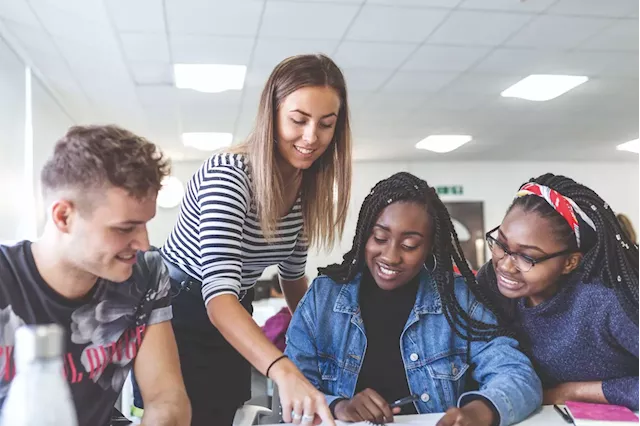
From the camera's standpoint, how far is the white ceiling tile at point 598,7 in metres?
3.66

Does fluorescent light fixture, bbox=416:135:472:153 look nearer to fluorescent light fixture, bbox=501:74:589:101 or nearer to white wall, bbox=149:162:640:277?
white wall, bbox=149:162:640:277

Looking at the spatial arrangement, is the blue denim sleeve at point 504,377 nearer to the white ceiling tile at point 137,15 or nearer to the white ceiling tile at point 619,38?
the white ceiling tile at point 137,15

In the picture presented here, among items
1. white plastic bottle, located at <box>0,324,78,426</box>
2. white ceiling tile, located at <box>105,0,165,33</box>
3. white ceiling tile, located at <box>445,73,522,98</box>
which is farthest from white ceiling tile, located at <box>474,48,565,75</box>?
white plastic bottle, located at <box>0,324,78,426</box>

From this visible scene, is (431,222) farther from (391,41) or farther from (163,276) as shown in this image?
(391,41)

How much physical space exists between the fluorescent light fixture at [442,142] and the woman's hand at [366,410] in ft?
22.0

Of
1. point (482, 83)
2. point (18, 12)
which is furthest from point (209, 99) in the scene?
point (482, 83)

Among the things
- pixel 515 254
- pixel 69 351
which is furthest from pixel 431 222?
pixel 69 351

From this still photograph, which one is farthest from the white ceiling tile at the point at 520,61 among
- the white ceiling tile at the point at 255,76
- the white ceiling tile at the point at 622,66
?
the white ceiling tile at the point at 255,76

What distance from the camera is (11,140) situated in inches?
176

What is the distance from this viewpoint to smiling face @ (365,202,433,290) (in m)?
1.57

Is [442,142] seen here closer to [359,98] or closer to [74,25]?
[359,98]

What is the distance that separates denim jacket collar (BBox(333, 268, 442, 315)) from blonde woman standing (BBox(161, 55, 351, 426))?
161 mm

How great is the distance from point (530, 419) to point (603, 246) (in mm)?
468

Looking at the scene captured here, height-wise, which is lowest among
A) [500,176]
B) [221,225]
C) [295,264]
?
[295,264]
